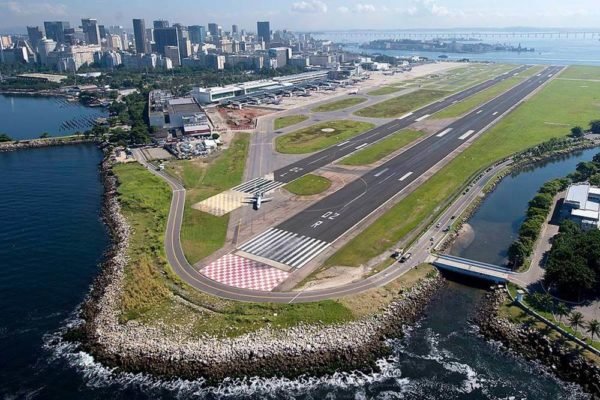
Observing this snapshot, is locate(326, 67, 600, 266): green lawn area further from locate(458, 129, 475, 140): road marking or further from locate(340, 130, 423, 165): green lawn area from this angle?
locate(340, 130, 423, 165): green lawn area

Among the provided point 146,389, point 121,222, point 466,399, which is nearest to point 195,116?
point 121,222

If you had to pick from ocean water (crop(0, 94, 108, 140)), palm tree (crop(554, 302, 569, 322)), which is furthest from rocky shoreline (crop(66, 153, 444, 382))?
ocean water (crop(0, 94, 108, 140))

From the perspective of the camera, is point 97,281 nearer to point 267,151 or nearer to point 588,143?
point 267,151

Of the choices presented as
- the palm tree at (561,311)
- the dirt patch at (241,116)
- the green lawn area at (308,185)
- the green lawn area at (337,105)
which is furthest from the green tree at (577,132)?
the palm tree at (561,311)

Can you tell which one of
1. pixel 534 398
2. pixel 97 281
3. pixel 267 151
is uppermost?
pixel 267 151

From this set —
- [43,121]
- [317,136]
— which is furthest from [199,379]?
[43,121]

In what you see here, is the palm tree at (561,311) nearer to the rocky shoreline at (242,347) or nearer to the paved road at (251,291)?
the rocky shoreline at (242,347)

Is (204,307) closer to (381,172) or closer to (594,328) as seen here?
(594,328)
